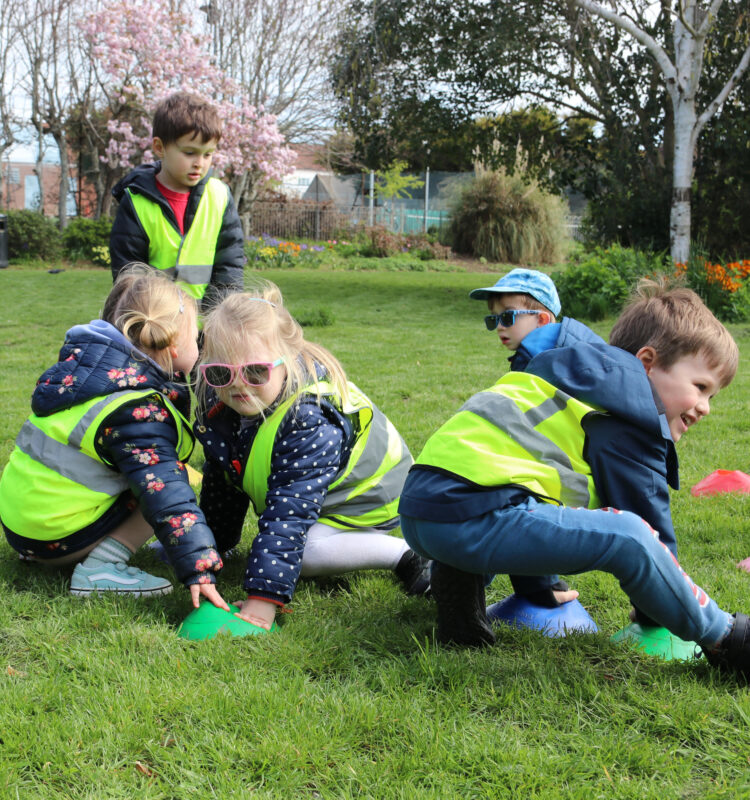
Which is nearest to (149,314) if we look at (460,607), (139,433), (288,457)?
(139,433)

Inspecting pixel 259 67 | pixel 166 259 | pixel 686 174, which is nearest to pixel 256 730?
pixel 166 259

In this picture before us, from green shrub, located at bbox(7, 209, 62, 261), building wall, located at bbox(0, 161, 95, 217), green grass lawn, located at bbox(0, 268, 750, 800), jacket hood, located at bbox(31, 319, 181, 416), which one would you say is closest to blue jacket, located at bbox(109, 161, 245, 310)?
jacket hood, located at bbox(31, 319, 181, 416)

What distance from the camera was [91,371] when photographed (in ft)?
8.65

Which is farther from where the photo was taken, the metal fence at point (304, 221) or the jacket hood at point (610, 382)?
the metal fence at point (304, 221)

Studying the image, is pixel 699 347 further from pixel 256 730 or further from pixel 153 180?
pixel 153 180

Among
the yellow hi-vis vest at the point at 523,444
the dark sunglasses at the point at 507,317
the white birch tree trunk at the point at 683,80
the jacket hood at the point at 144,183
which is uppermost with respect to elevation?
the white birch tree trunk at the point at 683,80

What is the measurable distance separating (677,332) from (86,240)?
1826 centimetres

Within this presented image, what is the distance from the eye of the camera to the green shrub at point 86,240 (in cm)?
1839

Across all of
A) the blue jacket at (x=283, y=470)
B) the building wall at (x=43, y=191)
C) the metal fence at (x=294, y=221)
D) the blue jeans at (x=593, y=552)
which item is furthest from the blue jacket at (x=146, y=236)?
the building wall at (x=43, y=191)

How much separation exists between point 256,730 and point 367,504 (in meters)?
1.10

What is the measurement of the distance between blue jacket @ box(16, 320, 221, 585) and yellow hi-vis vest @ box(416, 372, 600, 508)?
0.82 metres

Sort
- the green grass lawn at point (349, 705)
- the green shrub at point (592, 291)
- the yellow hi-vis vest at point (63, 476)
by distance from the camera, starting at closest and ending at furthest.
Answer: the green grass lawn at point (349, 705), the yellow hi-vis vest at point (63, 476), the green shrub at point (592, 291)

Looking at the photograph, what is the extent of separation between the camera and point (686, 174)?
34.8ft

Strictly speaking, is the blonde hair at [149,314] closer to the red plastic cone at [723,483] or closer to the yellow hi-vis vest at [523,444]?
the yellow hi-vis vest at [523,444]
